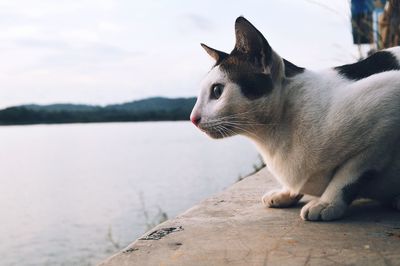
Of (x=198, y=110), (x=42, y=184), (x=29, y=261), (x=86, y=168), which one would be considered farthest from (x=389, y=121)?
(x=86, y=168)

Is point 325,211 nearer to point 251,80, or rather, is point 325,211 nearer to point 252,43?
point 251,80

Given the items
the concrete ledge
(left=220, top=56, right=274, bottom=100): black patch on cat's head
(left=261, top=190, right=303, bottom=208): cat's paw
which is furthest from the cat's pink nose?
(left=261, top=190, right=303, bottom=208): cat's paw

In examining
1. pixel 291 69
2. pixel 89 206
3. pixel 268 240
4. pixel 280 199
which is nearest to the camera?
pixel 268 240

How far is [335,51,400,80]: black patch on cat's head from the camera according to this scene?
245 centimetres

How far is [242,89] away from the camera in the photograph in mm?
2311

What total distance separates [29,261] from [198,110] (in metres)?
5.72

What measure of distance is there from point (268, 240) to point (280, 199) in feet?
2.16

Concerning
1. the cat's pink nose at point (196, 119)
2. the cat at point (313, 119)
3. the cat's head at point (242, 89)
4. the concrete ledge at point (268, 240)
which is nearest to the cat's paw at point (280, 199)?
the concrete ledge at point (268, 240)

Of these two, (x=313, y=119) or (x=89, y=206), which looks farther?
(x=89, y=206)

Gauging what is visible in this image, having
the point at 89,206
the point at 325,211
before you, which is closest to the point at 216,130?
the point at 325,211

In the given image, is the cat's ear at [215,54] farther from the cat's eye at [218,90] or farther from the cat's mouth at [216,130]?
the cat's mouth at [216,130]

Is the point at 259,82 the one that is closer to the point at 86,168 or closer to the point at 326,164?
the point at 326,164

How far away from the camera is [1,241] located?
334 inches

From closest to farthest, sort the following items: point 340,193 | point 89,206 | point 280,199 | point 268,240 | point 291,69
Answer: point 268,240, point 340,193, point 291,69, point 280,199, point 89,206
